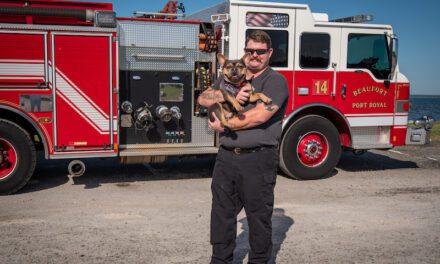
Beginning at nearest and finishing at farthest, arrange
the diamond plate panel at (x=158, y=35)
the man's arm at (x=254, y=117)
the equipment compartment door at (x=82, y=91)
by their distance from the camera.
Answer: the man's arm at (x=254, y=117) < the equipment compartment door at (x=82, y=91) < the diamond plate panel at (x=158, y=35)

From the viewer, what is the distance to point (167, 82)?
290 inches

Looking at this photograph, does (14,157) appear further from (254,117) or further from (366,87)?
(366,87)

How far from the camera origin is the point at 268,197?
3.56m

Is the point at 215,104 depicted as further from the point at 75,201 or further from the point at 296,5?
the point at 296,5

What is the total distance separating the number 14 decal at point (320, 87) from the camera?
7.81 m

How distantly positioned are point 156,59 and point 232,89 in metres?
3.87

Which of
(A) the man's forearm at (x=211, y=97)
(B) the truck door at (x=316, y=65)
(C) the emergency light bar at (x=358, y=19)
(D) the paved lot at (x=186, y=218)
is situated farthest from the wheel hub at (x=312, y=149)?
(A) the man's forearm at (x=211, y=97)

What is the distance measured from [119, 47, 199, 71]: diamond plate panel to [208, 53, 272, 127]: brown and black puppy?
3708 mm

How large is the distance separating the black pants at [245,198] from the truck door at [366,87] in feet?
15.6

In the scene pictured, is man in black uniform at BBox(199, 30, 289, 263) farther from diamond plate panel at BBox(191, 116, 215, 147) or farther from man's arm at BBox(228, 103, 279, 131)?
diamond plate panel at BBox(191, 116, 215, 147)

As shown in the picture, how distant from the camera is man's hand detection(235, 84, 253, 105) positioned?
348 cm

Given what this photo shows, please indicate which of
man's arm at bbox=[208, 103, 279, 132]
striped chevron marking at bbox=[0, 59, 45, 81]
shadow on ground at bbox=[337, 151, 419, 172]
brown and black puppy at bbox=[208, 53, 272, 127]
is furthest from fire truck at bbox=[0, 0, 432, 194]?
man's arm at bbox=[208, 103, 279, 132]

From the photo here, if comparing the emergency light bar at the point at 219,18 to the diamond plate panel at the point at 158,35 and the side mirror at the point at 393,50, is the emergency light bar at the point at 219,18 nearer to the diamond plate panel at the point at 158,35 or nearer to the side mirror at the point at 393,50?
the diamond plate panel at the point at 158,35

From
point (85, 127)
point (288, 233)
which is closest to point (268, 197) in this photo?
point (288, 233)
